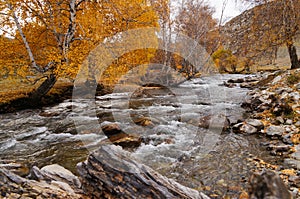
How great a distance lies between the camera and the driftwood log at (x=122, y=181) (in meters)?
2.33

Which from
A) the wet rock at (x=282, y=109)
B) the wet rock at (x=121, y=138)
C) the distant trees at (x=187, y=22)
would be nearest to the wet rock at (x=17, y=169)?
the wet rock at (x=121, y=138)

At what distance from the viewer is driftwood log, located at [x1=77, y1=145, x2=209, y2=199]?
91.9 inches

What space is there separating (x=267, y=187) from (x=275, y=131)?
16.1 feet

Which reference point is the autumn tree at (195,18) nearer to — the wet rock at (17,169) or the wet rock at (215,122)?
the wet rock at (215,122)

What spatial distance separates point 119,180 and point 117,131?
13.8 ft

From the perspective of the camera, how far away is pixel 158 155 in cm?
505

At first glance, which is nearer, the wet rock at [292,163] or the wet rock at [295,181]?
the wet rock at [295,181]

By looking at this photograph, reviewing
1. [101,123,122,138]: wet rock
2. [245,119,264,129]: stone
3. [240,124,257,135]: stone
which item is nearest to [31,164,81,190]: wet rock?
[101,123,122,138]: wet rock

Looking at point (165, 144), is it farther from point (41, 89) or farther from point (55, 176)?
point (41, 89)

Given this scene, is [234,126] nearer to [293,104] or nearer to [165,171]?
[293,104]

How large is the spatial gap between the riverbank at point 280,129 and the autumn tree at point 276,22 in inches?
162

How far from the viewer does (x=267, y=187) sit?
1460 millimetres

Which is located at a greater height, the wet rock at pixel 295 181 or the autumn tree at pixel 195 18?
the autumn tree at pixel 195 18

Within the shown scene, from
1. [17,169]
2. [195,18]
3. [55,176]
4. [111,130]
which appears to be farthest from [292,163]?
[195,18]
